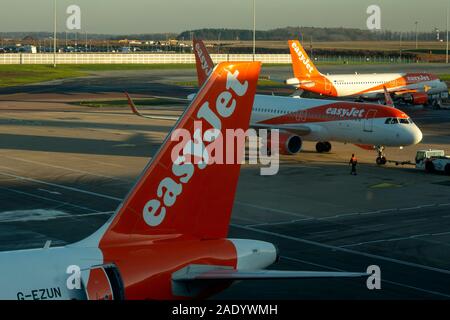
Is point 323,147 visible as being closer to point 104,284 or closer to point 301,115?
point 301,115

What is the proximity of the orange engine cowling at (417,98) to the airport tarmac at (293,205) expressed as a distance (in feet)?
93.5

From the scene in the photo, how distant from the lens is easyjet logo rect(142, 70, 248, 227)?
14656mm

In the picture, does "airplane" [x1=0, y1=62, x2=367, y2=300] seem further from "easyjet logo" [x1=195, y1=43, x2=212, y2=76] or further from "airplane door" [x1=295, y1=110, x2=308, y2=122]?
"easyjet logo" [x1=195, y1=43, x2=212, y2=76]

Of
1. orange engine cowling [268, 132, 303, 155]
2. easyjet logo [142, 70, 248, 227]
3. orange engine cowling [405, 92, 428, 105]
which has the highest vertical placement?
easyjet logo [142, 70, 248, 227]

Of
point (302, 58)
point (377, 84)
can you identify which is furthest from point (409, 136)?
point (377, 84)

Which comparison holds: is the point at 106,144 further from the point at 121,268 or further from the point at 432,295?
the point at 121,268

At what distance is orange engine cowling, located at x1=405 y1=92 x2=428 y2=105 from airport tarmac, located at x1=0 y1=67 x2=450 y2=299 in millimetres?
28485

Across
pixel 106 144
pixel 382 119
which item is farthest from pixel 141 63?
pixel 382 119

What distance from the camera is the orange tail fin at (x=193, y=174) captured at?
47.9ft

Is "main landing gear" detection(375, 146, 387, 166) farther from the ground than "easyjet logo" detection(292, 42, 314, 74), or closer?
closer

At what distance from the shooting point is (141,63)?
7835 inches

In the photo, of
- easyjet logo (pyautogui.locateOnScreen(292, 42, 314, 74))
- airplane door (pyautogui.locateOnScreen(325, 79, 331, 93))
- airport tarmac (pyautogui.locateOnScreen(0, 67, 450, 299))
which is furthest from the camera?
airplane door (pyautogui.locateOnScreen(325, 79, 331, 93))

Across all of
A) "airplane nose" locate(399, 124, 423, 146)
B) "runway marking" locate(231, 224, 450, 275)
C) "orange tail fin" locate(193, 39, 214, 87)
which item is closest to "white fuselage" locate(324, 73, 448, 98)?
"orange tail fin" locate(193, 39, 214, 87)

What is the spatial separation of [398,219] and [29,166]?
23720mm
